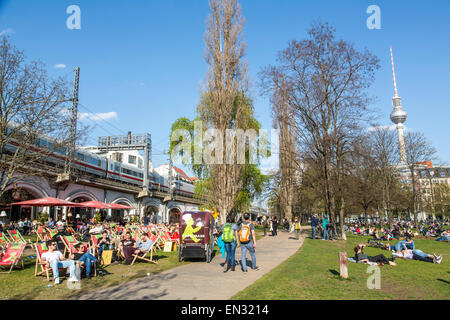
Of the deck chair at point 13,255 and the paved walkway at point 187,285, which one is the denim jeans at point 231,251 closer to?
the paved walkway at point 187,285

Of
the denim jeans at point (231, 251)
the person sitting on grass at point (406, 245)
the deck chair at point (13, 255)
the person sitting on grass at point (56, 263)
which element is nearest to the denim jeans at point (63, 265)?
the person sitting on grass at point (56, 263)

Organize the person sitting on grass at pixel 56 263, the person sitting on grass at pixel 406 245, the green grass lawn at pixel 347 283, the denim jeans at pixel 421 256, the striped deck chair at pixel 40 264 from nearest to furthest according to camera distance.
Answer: the green grass lawn at pixel 347 283
the person sitting on grass at pixel 56 263
the striped deck chair at pixel 40 264
the denim jeans at pixel 421 256
the person sitting on grass at pixel 406 245

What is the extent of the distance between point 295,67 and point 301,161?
734 cm

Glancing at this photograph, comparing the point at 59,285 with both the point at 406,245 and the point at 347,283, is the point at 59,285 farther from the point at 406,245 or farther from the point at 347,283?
the point at 406,245

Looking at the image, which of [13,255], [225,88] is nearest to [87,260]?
[13,255]

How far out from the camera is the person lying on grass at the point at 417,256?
11790 mm

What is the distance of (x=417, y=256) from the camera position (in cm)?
1257

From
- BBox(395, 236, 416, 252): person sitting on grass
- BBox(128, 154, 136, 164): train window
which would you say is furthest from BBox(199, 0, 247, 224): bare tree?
BBox(128, 154, 136, 164): train window

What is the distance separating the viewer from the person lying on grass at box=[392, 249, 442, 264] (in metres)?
11.8

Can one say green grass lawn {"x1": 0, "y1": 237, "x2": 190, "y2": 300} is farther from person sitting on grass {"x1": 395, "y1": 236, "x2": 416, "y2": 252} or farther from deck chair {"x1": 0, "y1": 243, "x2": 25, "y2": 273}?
person sitting on grass {"x1": 395, "y1": 236, "x2": 416, "y2": 252}

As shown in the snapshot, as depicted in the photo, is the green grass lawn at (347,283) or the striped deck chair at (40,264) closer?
the green grass lawn at (347,283)
